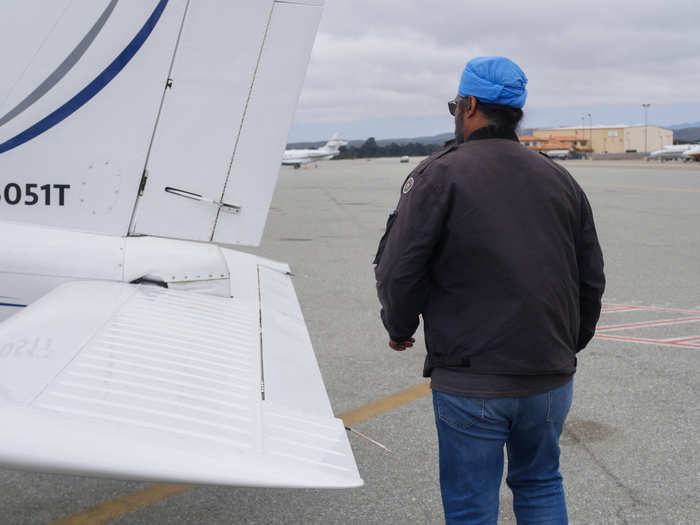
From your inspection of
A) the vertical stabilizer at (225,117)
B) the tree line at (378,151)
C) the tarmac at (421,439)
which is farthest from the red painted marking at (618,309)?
the tree line at (378,151)

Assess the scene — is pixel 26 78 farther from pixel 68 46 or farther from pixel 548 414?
pixel 548 414

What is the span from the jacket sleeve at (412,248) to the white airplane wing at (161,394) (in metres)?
0.42

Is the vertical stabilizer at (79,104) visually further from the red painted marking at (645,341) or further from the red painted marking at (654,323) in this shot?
the red painted marking at (654,323)

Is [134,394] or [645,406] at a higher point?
[134,394]

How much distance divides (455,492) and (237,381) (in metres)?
0.74

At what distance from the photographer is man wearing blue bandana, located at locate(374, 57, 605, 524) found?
196 centimetres

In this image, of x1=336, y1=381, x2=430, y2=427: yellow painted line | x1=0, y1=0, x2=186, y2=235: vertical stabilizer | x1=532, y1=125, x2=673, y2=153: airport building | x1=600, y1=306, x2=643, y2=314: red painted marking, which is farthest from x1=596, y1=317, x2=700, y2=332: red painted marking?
x1=532, y1=125, x2=673, y2=153: airport building

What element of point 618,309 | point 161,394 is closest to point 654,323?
point 618,309

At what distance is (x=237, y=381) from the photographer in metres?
2.17

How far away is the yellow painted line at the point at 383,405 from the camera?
4172 millimetres

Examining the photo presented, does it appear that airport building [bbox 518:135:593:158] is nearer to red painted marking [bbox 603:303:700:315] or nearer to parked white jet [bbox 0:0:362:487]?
red painted marking [bbox 603:303:700:315]

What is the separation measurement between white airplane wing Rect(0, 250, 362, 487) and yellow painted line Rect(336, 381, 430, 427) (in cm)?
149

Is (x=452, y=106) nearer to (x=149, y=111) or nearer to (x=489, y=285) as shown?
(x=489, y=285)

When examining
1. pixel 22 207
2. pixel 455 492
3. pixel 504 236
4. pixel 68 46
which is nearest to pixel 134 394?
pixel 455 492
